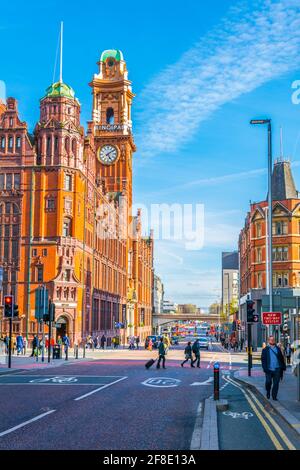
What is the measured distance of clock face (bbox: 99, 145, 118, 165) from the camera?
109438 millimetres

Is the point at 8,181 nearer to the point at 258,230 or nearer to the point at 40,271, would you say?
the point at 40,271

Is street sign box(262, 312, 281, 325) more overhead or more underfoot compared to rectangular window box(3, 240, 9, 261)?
more underfoot

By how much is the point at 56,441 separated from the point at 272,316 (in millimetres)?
15550

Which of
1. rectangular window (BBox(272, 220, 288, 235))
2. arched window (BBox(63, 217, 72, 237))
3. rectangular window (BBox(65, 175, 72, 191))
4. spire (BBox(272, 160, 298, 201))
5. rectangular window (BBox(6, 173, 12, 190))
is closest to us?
rectangular window (BBox(272, 220, 288, 235))

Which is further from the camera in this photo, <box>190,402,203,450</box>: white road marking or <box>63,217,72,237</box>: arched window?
<box>63,217,72,237</box>: arched window

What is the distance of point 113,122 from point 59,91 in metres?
42.0

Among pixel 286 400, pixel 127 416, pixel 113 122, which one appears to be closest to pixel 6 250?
pixel 113 122

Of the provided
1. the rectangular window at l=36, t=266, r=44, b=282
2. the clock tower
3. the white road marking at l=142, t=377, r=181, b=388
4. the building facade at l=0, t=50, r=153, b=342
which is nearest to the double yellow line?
the white road marking at l=142, t=377, r=181, b=388

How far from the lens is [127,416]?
48.6 feet

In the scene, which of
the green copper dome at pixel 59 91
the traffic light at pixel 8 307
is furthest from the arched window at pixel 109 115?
the traffic light at pixel 8 307

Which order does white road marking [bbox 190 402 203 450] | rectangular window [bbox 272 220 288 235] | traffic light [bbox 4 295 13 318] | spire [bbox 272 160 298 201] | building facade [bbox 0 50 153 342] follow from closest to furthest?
white road marking [bbox 190 402 203 450], traffic light [bbox 4 295 13 318], rectangular window [bbox 272 220 288 235], spire [bbox 272 160 298 201], building facade [bbox 0 50 153 342]

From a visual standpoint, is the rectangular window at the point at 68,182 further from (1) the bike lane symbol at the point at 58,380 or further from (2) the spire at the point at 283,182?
(1) the bike lane symbol at the point at 58,380

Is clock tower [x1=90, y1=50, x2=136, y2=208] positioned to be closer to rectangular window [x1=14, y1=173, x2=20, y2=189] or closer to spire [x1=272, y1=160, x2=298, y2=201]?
rectangular window [x1=14, y1=173, x2=20, y2=189]
